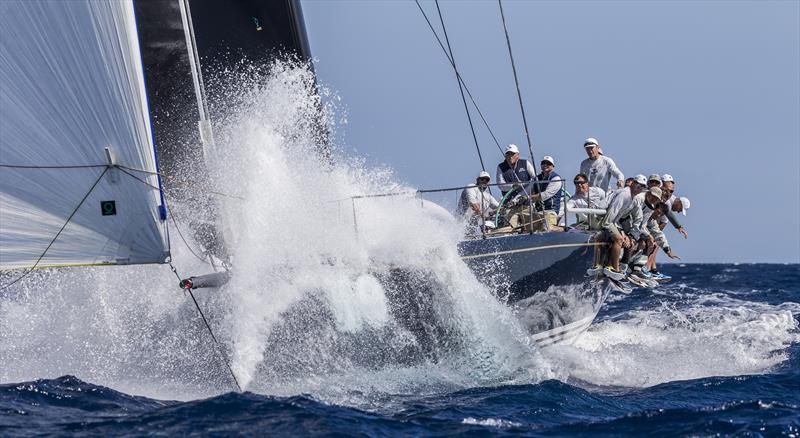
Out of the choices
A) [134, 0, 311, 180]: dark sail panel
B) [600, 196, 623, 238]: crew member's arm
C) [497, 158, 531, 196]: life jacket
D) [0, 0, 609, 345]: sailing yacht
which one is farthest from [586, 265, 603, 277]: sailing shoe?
[0, 0, 609, 345]: sailing yacht

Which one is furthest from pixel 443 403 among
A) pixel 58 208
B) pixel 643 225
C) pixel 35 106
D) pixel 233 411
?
pixel 643 225

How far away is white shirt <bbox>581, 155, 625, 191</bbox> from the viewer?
11172 millimetres

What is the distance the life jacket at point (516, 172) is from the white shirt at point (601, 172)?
1.10 meters

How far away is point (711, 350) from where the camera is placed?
10445mm

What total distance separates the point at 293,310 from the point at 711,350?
16.7 ft

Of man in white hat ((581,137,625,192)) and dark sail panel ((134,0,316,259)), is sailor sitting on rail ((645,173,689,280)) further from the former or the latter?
dark sail panel ((134,0,316,259))

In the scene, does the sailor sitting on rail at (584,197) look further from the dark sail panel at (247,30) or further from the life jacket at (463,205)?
the dark sail panel at (247,30)

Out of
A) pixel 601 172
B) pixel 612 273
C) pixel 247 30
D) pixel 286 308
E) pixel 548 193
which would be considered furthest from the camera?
pixel 601 172

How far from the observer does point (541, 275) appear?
931 centimetres

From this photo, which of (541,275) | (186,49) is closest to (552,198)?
(541,275)

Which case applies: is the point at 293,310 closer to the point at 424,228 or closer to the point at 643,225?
the point at 424,228

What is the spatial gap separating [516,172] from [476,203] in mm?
562

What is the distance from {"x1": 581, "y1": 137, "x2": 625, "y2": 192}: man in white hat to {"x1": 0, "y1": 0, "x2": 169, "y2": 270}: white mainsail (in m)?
6.26

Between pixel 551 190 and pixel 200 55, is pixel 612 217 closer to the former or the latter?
pixel 551 190
